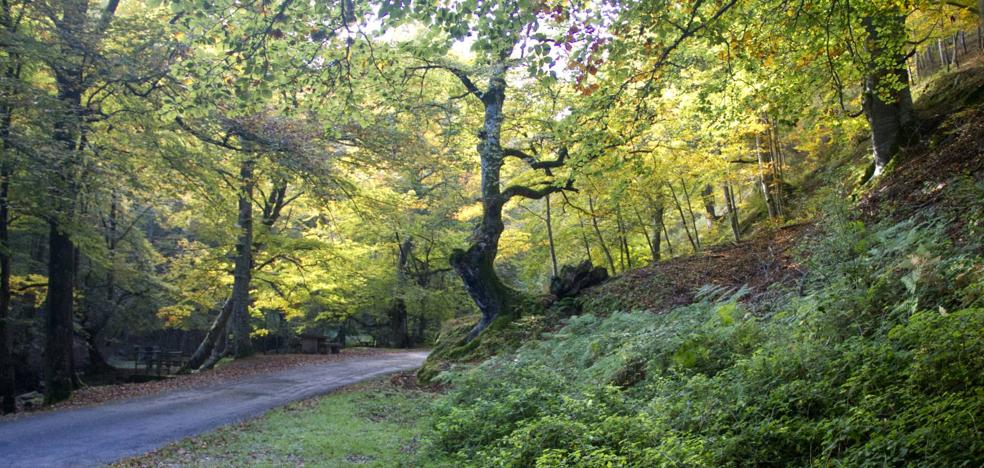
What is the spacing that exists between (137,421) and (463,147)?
408 inches

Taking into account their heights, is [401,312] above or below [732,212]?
below

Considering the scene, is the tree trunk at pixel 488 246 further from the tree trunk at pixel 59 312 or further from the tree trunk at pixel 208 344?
the tree trunk at pixel 208 344

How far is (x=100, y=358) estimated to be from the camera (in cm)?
2180

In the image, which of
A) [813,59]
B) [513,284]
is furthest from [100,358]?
[813,59]

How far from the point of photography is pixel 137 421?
888 cm

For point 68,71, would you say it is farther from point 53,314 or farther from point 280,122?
point 53,314

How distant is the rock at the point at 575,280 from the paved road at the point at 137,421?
18.2 ft

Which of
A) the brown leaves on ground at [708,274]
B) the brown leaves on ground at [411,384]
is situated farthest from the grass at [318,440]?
the brown leaves on ground at [708,274]

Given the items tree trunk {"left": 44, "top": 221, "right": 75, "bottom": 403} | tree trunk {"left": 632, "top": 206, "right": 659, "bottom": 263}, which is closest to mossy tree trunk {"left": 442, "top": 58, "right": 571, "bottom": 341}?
tree trunk {"left": 632, "top": 206, "right": 659, "bottom": 263}

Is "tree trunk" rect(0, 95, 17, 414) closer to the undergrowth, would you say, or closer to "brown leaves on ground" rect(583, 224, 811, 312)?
the undergrowth

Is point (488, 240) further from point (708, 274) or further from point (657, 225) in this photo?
point (657, 225)

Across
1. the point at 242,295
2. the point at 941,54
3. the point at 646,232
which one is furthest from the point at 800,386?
the point at 242,295

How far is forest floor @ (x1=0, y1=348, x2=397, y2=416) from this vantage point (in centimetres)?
1126

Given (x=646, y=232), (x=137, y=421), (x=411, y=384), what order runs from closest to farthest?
(x=137, y=421) → (x=411, y=384) → (x=646, y=232)
